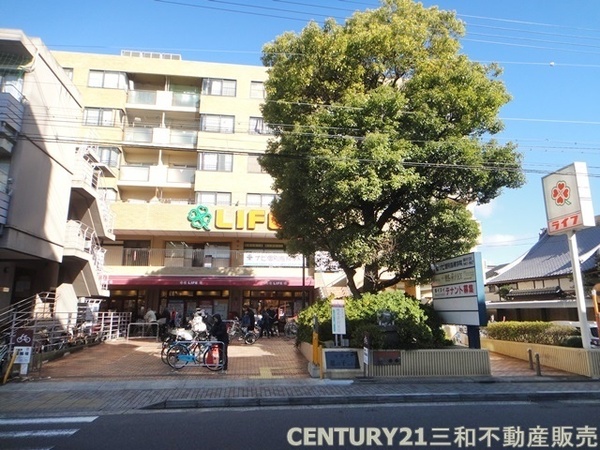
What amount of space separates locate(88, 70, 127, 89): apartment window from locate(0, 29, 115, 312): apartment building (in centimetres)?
1191

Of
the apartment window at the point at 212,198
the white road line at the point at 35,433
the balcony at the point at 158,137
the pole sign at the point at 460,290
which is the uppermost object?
the balcony at the point at 158,137

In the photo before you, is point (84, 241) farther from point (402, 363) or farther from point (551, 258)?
point (551, 258)

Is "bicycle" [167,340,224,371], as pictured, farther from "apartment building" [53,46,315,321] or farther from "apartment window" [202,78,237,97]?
"apartment window" [202,78,237,97]

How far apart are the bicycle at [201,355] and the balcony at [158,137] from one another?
18505mm

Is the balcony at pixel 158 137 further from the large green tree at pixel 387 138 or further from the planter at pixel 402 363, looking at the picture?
the planter at pixel 402 363

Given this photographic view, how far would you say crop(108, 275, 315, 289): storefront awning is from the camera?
25156 mm

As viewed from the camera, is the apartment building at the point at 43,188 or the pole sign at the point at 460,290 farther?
the apartment building at the point at 43,188

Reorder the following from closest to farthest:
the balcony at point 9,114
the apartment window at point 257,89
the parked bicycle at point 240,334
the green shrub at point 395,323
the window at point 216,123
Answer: the green shrub at point 395,323
the balcony at point 9,114
the parked bicycle at point 240,334
the window at point 216,123
the apartment window at point 257,89

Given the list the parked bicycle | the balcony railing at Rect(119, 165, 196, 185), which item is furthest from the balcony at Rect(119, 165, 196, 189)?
the parked bicycle

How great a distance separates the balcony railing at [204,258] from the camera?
26500mm

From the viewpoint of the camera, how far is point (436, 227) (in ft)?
44.0

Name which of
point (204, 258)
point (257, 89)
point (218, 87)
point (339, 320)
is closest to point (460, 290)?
point (339, 320)

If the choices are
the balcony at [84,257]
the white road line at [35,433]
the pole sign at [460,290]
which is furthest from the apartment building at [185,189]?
the white road line at [35,433]

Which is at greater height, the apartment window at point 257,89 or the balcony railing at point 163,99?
the apartment window at point 257,89
